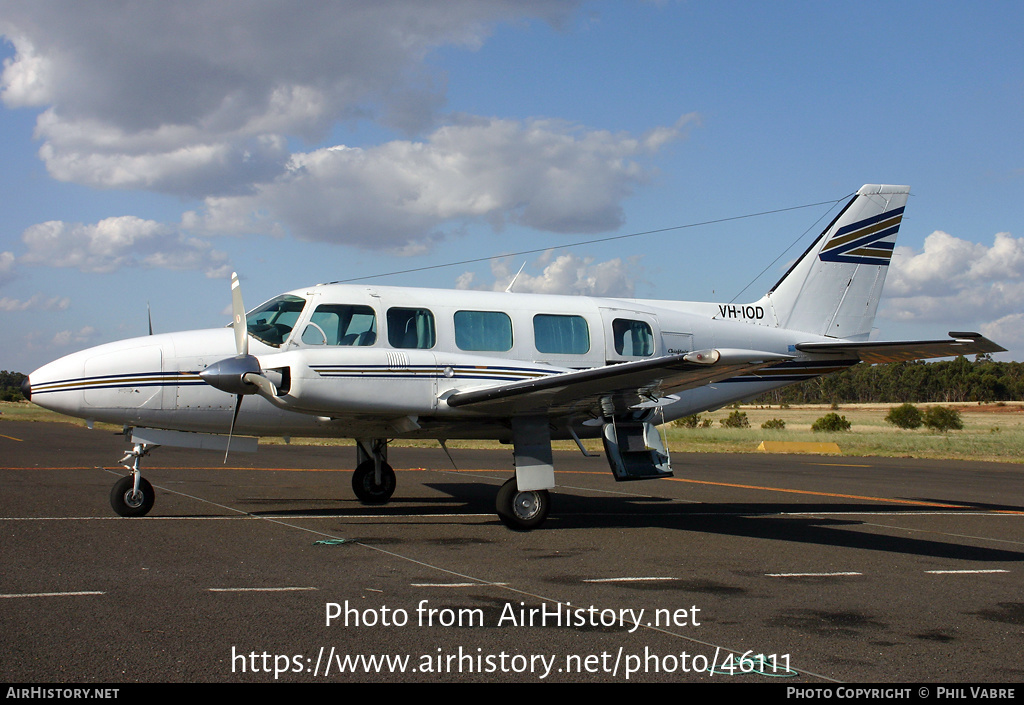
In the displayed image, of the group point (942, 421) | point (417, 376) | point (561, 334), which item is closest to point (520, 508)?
point (417, 376)

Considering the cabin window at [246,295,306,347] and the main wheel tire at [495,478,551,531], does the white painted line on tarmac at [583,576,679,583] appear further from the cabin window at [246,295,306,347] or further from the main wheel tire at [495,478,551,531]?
the cabin window at [246,295,306,347]

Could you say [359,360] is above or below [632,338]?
below

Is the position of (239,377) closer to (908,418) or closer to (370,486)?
(370,486)

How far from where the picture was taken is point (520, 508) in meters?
10.5

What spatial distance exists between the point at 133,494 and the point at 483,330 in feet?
16.9

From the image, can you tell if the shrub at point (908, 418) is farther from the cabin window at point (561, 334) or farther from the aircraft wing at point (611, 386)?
the aircraft wing at point (611, 386)

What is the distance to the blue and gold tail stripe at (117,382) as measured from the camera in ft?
33.0

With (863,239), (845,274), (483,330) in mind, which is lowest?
(483,330)

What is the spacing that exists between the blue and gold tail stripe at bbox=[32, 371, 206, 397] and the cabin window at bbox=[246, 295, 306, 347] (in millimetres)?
979

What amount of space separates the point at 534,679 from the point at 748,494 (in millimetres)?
12297

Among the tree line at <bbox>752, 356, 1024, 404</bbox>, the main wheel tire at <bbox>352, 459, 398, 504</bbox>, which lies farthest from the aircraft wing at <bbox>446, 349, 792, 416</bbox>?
the tree line at <bbox>752, 356, 1024, 404</bbox>

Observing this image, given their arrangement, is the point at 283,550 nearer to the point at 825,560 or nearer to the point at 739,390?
the point at 825,560

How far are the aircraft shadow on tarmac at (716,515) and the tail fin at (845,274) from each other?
3.40 meters
